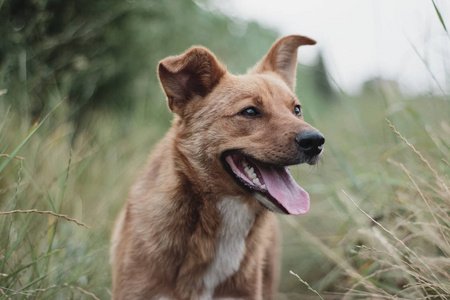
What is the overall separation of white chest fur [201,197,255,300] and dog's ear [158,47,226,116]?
2.61 ft

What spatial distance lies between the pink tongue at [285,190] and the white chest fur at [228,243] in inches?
10.9

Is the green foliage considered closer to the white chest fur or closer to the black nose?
the white chest fur

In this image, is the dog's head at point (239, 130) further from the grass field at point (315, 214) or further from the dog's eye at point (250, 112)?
the grass field at point (315, 214)

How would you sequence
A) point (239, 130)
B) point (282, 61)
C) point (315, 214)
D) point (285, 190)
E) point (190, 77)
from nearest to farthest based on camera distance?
point (285, 190) < point (239, 130) < point (190, 77) < point (282, 61) < point (315, 214)

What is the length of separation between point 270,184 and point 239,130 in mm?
422

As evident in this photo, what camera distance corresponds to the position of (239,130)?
9.36ft

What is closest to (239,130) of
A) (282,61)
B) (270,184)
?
(270,184)

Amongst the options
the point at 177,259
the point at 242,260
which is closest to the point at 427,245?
the point at 242,260

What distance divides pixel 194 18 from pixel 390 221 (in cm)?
589

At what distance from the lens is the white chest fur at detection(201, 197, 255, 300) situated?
2.82 m

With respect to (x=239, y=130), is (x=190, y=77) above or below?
above

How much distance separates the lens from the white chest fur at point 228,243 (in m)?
2.82

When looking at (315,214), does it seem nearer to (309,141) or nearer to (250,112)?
(250,112)

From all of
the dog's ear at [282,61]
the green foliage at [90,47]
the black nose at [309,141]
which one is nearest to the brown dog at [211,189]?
the black nose at [309,141]
